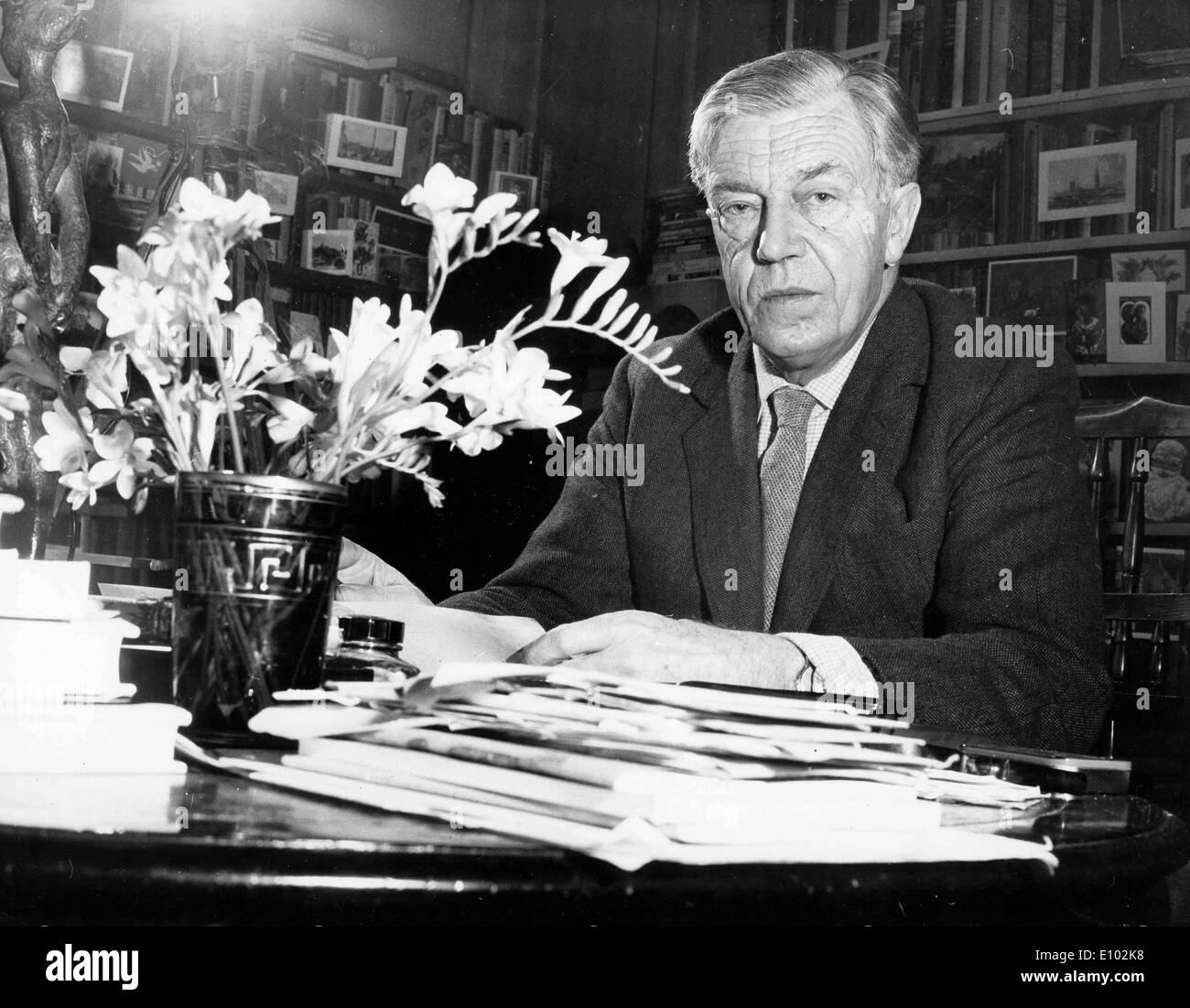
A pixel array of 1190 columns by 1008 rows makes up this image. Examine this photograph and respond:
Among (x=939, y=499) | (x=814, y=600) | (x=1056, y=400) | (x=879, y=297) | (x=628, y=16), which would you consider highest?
(x=628, y=16)

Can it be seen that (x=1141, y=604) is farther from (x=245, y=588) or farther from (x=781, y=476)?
(x=245, y=588)

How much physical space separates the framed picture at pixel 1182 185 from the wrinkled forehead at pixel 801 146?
1337 millimetres

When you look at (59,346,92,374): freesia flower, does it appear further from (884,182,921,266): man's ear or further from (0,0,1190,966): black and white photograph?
(884,182,921,266): man's ear

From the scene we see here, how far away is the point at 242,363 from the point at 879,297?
952 millimetres

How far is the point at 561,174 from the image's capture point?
11.2 ft

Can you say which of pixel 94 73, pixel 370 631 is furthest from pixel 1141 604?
pixel 94 73

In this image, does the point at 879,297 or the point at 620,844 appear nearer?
the point at 620,844

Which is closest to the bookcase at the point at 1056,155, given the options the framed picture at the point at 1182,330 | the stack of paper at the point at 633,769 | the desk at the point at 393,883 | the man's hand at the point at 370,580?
the framed picture at the point at 1182,330

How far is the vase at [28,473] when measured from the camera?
4.25 feet

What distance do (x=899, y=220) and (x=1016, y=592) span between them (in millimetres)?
544

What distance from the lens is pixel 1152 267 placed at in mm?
2594

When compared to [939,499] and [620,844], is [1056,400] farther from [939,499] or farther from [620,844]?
[620,844]
